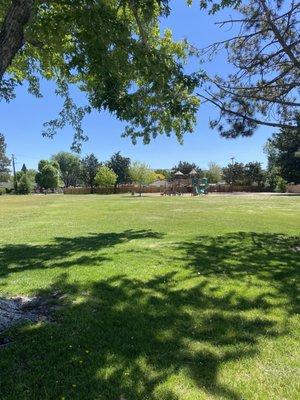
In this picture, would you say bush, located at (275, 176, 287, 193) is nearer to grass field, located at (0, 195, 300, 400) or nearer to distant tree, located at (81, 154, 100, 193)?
distant tree, located at (81, 154, 100, 193)

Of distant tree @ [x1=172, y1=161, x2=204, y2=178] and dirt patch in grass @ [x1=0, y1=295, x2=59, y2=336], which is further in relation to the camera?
distant tree @ [x1=172, y1=161, x2=204, y2=178]

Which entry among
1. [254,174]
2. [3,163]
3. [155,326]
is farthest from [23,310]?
[3,163]

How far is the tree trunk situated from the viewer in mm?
5035

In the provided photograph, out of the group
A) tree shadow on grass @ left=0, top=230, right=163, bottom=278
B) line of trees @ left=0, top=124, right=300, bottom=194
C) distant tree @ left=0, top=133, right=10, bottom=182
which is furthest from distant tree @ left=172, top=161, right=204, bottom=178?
tree shadow on grass @ left=0, top=230, right=163, bottom=278

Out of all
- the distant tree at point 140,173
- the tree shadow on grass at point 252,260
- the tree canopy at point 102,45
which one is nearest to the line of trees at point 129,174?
the distant tree at point 140,173

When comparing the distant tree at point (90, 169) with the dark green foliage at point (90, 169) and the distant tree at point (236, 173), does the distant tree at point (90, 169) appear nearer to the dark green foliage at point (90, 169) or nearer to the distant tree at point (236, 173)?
the dark green foliage at point (90, 169)

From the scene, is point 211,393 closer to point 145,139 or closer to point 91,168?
point 145,139

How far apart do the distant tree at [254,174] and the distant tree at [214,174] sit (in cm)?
1728

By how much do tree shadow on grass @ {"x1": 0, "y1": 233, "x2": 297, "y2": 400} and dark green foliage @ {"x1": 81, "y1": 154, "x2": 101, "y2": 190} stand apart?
87623mm

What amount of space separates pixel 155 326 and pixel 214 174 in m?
104

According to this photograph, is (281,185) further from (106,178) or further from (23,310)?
(23,310)

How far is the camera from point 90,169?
9488 cm

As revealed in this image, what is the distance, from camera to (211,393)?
3668 millimetres

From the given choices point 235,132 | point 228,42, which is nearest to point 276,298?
point 235,132
